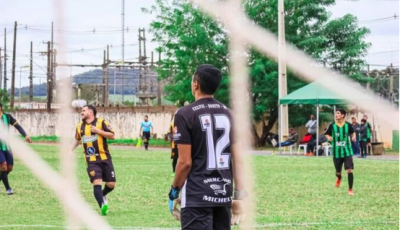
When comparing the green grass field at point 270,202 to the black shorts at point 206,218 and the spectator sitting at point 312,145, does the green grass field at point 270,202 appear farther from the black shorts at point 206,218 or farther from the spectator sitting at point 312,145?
the spectator sitting at point 312,145

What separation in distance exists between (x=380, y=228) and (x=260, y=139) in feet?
116

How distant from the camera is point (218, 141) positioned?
6137 millimetres

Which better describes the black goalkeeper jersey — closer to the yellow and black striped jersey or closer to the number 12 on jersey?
the number 12 on jersey

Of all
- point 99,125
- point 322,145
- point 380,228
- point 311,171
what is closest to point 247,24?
point 380,228

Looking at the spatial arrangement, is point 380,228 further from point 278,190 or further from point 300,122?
point 300,122

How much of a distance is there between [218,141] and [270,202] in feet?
28.9

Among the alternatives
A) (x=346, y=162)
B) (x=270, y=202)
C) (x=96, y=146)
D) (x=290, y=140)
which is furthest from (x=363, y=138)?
(x=96, y=146)

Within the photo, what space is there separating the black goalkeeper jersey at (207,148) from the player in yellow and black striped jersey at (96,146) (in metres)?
6.61

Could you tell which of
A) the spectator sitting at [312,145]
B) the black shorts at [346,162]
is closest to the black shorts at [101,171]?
the black shorts at [346,162]

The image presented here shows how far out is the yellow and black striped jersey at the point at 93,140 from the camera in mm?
12805

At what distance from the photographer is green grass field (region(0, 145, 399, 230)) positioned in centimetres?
1166

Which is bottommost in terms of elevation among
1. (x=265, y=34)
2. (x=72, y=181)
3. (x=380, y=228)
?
(x=380, y=228)

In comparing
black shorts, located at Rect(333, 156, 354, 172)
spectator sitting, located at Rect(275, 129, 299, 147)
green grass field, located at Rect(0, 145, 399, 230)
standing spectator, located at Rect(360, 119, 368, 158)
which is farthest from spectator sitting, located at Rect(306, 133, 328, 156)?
black shorts, located at Rect(333, 156, 354, 172)

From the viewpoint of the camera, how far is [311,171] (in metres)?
24.5
